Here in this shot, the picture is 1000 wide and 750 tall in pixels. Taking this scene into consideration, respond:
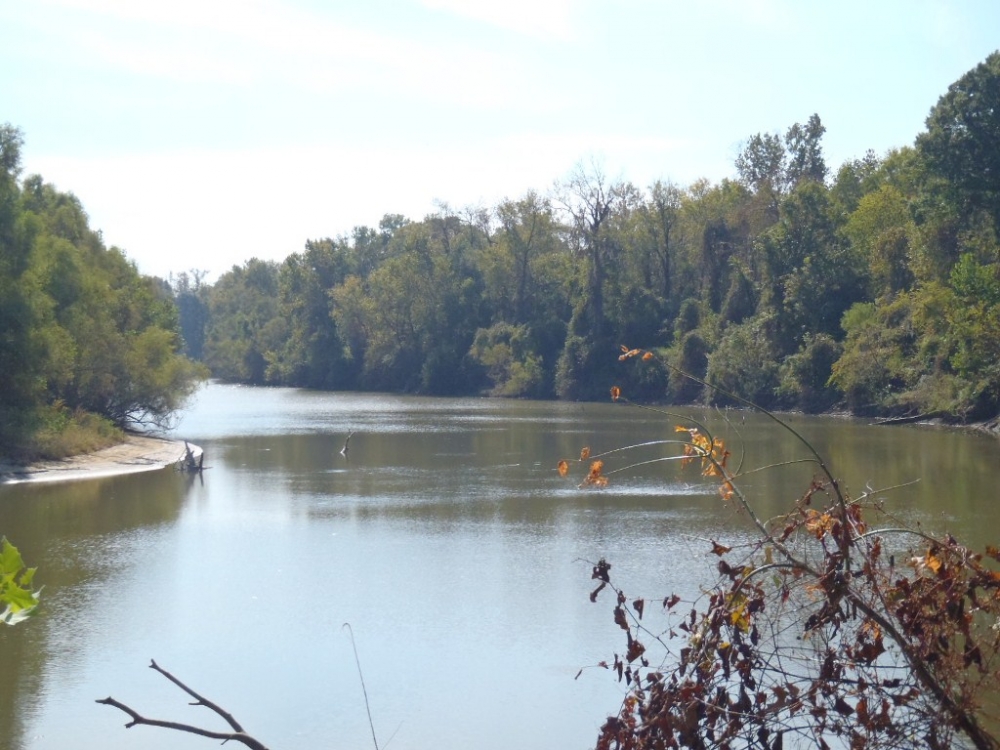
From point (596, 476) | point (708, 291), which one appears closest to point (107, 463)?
point (596, 476)

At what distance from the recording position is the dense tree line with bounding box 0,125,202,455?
2820 centimetres

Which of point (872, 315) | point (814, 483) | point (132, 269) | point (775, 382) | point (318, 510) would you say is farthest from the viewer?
point (775, 382)

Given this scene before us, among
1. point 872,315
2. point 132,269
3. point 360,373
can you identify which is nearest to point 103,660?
point 132,269

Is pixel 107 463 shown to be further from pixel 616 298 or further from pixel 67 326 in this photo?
pixel 616 298

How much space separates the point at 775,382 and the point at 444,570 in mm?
40362

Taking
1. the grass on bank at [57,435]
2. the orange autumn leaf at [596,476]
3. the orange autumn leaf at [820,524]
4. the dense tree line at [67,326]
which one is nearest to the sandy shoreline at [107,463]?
the grass on bank at [57,435]

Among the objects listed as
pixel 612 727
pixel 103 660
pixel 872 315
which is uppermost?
pixel 872 315

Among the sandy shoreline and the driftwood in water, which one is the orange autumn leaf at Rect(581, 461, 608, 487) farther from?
the driftwood in water

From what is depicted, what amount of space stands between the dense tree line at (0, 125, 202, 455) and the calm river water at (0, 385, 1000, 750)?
134 inches

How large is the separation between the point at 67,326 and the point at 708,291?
40.9 m

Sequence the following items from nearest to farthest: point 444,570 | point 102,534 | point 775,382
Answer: point 444,570 → point 102,534 → point 775,382

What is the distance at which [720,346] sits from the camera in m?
58.8

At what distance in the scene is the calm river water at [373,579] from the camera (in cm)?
1112

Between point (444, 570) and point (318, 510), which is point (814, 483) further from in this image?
point (318, 510)
